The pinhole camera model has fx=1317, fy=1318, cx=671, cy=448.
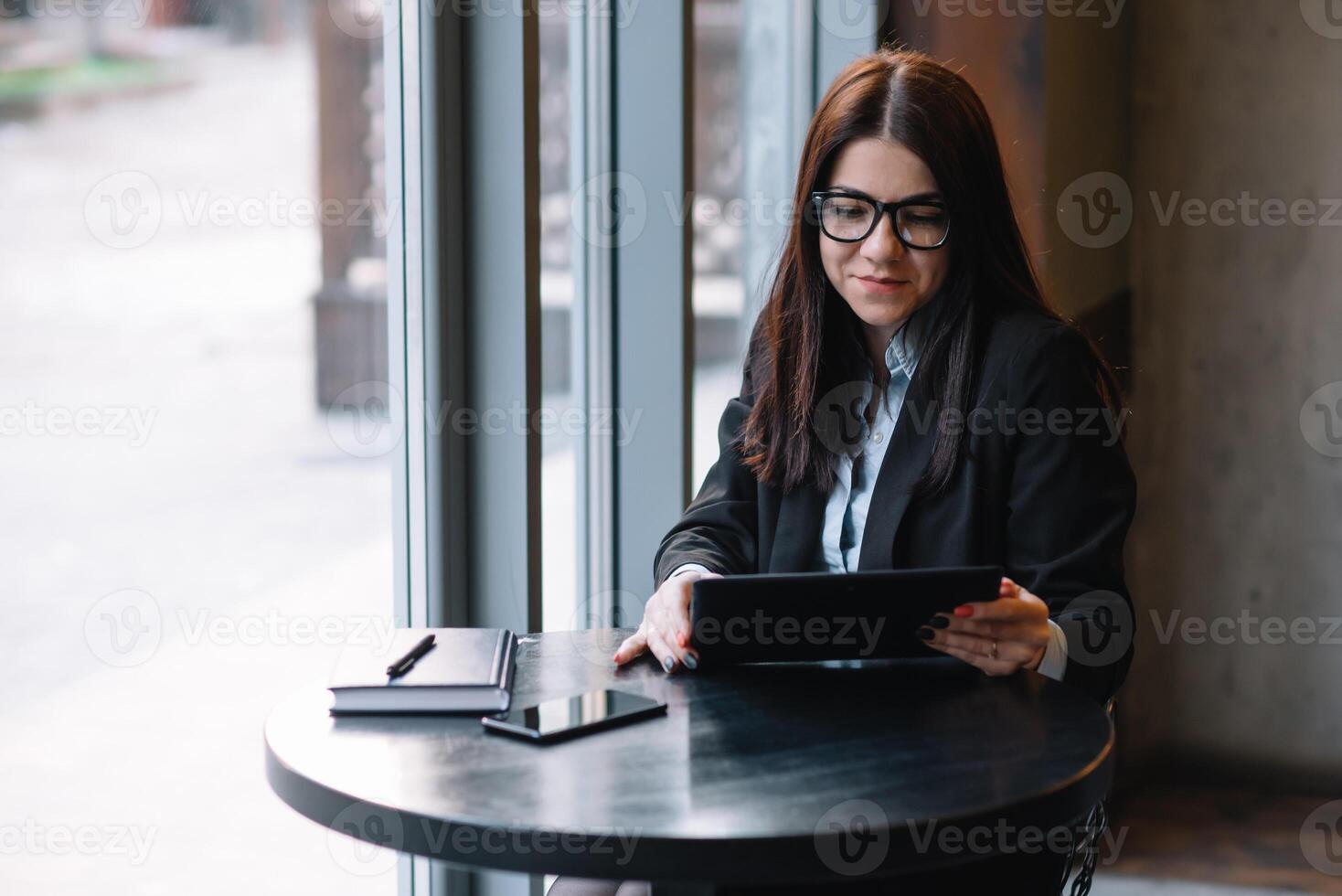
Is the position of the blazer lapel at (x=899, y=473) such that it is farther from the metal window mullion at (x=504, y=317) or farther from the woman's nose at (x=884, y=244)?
the metal window mullion at (x=504, y=317)

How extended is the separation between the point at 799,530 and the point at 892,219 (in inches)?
17.8

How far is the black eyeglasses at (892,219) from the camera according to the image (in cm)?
173

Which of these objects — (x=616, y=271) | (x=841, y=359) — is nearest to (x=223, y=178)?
(x=841, y=359)

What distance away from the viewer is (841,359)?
1937 mm

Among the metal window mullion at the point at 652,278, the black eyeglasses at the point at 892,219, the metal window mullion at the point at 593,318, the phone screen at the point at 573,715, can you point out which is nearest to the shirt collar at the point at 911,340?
the black eyeglasses at the point at 892,219

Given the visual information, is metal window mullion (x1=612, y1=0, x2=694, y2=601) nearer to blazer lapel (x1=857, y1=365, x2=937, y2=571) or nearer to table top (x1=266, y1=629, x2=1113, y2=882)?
blazer lapel (x1=857, y1=365, x2=937, y2=571)

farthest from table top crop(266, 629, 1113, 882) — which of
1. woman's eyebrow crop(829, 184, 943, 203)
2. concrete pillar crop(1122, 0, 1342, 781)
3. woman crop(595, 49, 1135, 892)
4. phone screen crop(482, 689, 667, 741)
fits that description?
concrete pillar crop(1122, 0, 1342, 781)

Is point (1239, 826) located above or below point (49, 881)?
below

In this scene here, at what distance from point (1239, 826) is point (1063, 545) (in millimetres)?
2357

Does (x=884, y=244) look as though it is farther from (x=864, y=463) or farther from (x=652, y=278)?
(x=652, y=278)

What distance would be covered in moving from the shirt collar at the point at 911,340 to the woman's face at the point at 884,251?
1.1 inches

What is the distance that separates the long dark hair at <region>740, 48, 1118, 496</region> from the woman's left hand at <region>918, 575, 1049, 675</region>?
293 mm

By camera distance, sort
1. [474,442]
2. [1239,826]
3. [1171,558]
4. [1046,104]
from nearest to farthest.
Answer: [474,442], [1046,104], [1239,826], [1171,558]

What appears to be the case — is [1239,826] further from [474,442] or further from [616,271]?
[474,442]
